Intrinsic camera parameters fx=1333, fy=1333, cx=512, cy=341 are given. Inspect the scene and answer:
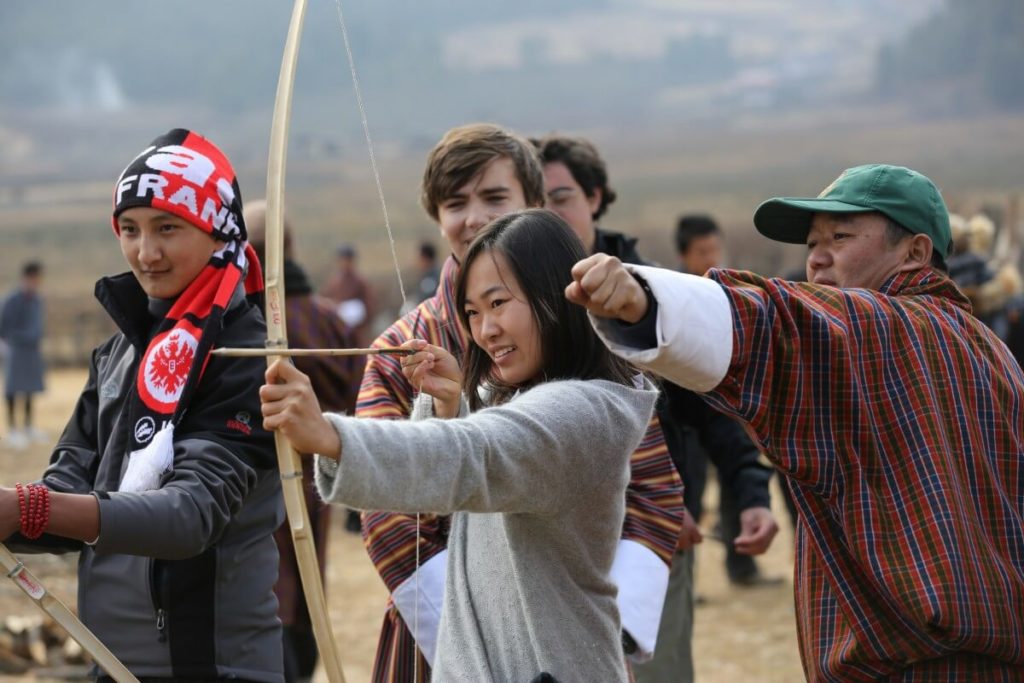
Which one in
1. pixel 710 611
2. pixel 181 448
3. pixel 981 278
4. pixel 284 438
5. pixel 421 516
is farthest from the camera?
pixel 710 611

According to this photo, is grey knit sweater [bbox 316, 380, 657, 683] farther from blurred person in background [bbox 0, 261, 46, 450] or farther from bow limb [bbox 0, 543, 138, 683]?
blurred person in background [bbox 0, 261, 46, 450]

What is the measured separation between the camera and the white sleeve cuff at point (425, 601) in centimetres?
281

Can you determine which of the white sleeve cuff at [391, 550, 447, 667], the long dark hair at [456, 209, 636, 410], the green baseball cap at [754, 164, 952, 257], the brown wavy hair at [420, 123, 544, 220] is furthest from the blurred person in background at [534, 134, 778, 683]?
the long dark hair at [456, 209, 636, 410]

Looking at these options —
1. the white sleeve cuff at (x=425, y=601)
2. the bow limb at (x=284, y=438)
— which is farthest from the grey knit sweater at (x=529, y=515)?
the white sleeve cuff at (x=425, y=601)

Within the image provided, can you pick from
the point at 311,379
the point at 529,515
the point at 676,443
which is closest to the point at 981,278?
the point at 676,443

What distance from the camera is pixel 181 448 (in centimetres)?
262

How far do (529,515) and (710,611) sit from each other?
5.49m

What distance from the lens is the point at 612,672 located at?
234 cm

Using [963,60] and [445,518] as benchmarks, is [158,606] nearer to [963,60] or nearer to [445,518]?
[445,518]

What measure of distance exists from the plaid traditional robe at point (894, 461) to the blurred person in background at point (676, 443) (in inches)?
50.2

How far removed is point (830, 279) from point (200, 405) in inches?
50.1

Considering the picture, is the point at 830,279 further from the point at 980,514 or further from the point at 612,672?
the point at 612,672

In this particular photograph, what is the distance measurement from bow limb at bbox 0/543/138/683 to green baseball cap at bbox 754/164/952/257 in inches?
57.5

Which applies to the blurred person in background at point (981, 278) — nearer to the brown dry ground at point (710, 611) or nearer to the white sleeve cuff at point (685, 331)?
the brown dry ground at point (710, 611)
